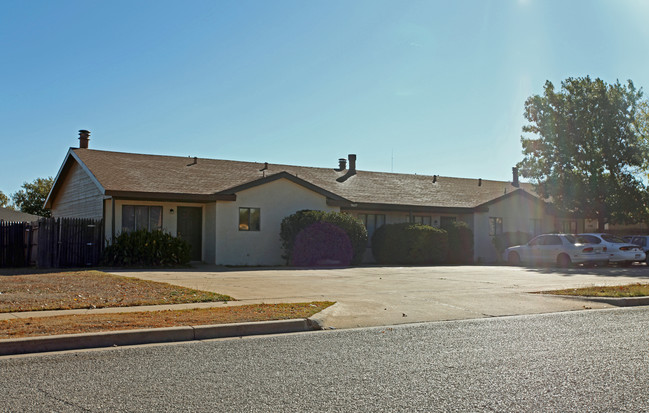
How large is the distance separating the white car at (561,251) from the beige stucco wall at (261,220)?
381 inches

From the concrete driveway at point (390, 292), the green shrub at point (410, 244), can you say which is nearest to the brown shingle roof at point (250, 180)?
the green shrub at point (410, 244)

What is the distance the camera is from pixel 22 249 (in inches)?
869

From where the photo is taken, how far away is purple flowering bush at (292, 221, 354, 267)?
2356 cm

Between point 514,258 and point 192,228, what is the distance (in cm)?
1484

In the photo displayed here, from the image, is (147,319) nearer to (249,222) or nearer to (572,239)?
(249,222)

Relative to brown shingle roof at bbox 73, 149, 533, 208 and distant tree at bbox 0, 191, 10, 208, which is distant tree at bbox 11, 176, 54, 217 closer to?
distant tree at bbox 0, 191, 10, 208

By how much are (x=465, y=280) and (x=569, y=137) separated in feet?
62.0

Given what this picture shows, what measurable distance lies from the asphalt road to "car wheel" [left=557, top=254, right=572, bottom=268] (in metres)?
17.2

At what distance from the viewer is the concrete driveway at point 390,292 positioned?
10336mm

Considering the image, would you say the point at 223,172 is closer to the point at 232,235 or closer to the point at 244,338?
the point at 232,235

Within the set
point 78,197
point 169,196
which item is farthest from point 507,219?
point 78,197

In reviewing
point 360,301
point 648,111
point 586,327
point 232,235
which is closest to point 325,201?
point 232,235

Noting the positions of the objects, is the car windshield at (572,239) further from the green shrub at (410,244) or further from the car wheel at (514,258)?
the green shrub at (410,244)

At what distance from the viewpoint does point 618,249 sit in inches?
956
